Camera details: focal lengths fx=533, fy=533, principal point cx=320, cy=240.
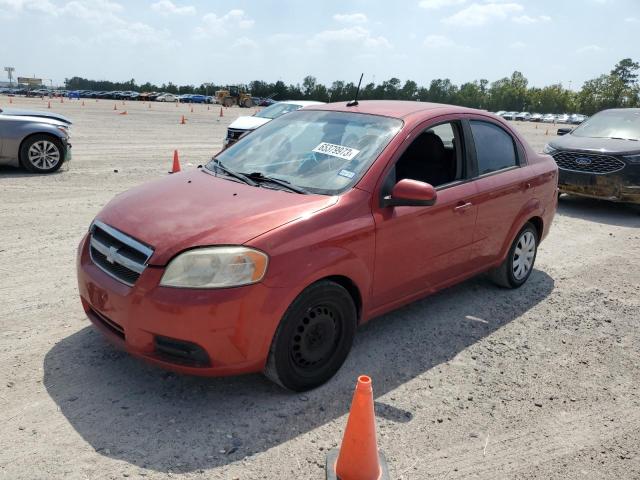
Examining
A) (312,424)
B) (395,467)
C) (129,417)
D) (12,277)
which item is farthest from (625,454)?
(12,277)

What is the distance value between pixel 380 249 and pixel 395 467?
1.40 meters

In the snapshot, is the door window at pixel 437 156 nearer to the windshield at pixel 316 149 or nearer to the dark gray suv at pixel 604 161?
the windshield at pixel 316 149

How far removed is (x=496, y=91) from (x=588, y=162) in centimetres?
12997

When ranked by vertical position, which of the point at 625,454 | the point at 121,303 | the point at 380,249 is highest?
the point at 380,249

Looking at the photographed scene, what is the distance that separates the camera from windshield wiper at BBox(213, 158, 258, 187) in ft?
12.5

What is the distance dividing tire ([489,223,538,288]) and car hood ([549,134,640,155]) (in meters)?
4.53

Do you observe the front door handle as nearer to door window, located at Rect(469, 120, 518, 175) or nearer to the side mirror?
door window, located at Rect(469, 120, 518, 175)

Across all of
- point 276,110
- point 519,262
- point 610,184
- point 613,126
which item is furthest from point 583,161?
point 276,110

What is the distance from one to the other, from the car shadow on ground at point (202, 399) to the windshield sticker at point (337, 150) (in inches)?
56.9

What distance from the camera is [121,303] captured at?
3.08 metres

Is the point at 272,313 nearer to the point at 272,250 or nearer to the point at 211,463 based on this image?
the point at 272,250

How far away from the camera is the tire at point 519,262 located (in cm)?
522

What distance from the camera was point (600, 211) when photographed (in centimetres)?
950

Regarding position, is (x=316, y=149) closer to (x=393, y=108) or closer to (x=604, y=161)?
(x=393, y=108)
